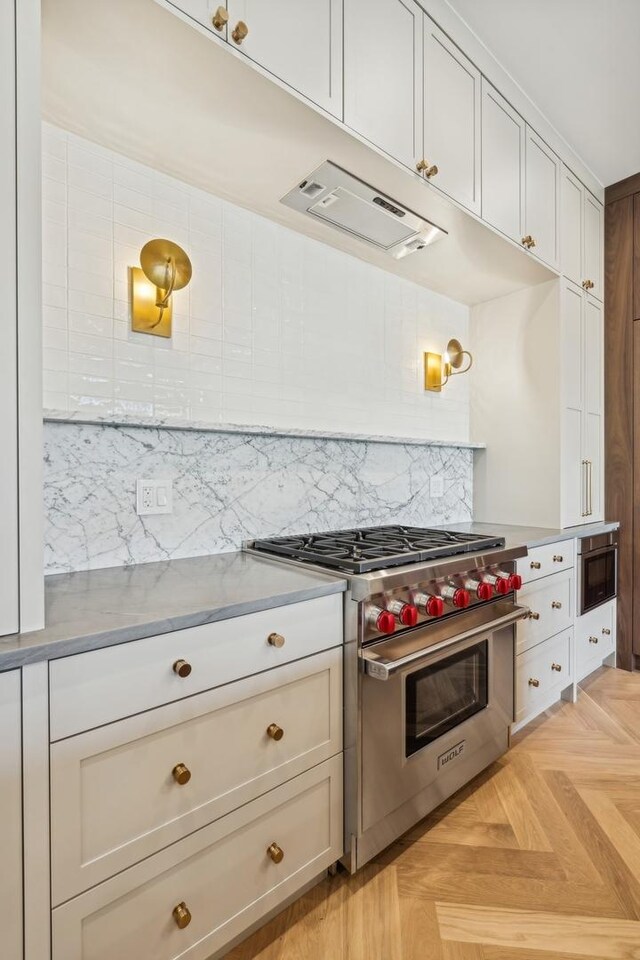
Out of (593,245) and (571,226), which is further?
(593,245)

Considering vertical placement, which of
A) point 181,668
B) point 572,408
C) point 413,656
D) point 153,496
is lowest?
point 413,656

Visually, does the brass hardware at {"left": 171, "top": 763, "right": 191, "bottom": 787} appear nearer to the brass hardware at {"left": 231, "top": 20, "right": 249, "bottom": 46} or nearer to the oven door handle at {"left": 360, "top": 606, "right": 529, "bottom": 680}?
the oven door handle at {"left": 360, "top": 606, "right": 529, "bottom": 680}

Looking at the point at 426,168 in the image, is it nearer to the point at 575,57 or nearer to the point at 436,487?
the point at 575,57

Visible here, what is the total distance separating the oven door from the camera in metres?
2.61

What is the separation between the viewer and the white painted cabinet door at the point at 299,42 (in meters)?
1.29

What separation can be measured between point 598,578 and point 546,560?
691 mm

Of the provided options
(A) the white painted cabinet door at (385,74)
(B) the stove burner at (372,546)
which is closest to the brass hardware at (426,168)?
(A) the white painted cabinet door at (385,74)

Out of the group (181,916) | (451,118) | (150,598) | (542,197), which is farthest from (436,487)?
(181,916)

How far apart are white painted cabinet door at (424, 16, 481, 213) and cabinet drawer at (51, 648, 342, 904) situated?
1779mm

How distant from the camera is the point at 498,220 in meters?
2.12

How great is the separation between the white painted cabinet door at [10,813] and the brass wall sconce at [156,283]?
3.93 ft

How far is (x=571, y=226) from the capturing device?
8.76 feet

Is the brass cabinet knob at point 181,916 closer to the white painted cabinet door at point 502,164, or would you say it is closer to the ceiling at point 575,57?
the white painted cabinet door at point 502,164

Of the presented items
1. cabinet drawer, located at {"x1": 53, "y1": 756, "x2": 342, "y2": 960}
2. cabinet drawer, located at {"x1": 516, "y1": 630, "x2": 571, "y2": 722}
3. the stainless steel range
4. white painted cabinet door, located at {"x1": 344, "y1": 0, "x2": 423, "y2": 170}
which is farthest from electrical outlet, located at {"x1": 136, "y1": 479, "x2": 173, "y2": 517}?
cabinet drawer, located at {"x1": 516, "y1": 630, "x2": 571, "y2": 722}
